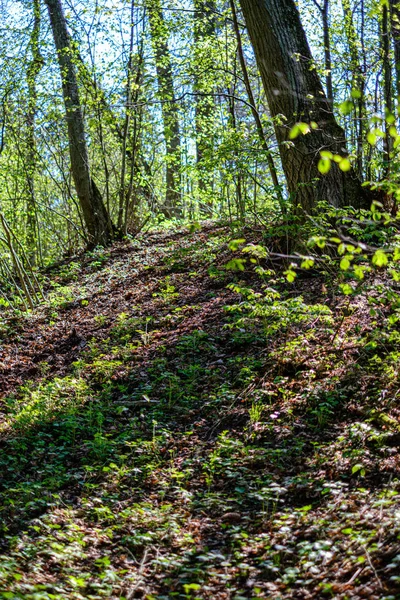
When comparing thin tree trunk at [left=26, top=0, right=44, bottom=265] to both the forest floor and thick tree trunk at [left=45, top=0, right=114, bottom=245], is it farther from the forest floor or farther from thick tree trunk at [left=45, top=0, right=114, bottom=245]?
the forest floor

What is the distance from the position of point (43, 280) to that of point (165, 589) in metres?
8.69

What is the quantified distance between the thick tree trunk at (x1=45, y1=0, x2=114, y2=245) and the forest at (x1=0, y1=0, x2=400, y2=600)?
7 cm

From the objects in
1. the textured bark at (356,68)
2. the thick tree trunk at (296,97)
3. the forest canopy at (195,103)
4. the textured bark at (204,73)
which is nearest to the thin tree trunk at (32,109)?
the forest canopy at (195,103)

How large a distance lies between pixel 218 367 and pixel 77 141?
7.85 meters

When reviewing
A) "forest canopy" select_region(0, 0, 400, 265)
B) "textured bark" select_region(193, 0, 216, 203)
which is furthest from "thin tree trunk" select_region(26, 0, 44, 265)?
"textured bark" select_region(193, 0, 216, 203)

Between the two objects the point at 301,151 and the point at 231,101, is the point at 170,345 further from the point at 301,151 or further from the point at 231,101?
the point at 231,101

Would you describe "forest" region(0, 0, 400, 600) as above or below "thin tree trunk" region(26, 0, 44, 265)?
below

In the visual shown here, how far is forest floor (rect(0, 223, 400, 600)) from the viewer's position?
3195mm

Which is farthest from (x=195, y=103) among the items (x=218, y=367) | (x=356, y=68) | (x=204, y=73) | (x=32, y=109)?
(x=218, y=367)

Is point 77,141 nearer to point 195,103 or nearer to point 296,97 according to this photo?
point 195,103

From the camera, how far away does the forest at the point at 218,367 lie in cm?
330

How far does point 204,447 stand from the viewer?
4.82 metres

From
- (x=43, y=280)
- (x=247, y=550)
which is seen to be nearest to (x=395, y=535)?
(x=247, y=550)

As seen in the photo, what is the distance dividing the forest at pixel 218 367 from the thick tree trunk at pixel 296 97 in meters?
0.03
